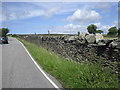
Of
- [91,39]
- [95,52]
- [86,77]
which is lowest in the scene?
[86,77]

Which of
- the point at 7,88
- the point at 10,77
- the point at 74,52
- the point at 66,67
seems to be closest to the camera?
the point at 7,88

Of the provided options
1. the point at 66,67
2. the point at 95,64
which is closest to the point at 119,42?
the point at 95,64

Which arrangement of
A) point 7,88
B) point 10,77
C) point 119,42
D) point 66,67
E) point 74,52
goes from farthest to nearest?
point 74,52 < point 66,67 < point 10,77 < point 119,42 < point 7,88

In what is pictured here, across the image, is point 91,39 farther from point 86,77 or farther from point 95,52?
point 86,77

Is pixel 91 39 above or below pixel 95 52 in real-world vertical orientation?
above

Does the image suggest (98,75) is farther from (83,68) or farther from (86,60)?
(86,60)

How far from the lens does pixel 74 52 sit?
13.1 metres

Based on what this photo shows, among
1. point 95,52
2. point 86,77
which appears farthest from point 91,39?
point 86,77

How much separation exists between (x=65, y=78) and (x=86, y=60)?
257 centimetres

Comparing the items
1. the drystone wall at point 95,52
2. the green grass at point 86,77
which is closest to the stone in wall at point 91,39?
the drystone wall at point 95,52

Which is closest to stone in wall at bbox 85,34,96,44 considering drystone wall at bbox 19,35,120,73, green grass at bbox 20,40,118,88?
drystone wall at bbox 19,35,120,73

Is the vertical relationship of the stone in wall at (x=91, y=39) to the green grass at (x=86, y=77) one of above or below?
above

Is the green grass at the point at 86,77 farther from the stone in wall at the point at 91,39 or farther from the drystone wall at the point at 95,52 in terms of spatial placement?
the stone in wall at the point at 91,39

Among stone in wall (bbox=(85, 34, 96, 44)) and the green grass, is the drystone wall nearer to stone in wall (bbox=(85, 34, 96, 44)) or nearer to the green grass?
stone in wall (bbox=(85, 34, 96, 44))
